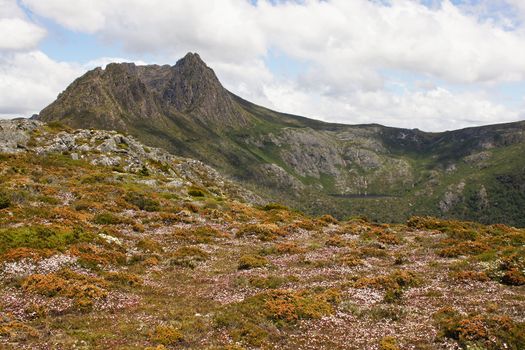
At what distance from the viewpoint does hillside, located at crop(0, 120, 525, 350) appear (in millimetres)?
15883

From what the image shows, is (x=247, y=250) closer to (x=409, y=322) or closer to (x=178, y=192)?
(x=409, y=322)

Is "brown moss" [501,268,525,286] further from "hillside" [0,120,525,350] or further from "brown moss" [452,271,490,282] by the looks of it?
"brown moss" [452,271,490,282]

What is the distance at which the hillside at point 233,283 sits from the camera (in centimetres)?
1588

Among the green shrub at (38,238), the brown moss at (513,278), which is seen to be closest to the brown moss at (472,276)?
the brown moss at (513,278)

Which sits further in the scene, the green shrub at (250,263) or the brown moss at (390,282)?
the green shrub at (250,263)

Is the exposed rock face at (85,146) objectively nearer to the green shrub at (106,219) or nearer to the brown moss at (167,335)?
the green shrub at (106,219)

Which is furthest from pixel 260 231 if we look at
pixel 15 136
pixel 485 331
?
pixel 15 136

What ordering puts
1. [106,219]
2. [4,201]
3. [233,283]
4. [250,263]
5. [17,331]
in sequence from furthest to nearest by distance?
[106,219] → [4,201] → [250,263] → [233,283] → [17,331]

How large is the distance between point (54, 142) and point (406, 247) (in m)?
74.5

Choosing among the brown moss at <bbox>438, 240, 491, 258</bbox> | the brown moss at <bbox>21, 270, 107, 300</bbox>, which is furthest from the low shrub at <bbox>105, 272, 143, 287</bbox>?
the brown moss at <bbox>438, 240, 491, 258</bbox>

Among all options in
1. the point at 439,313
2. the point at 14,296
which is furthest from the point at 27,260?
the point at 439,313

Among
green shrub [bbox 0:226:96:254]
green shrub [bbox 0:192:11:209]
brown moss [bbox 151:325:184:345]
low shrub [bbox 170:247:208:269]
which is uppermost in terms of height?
green shrub [bbox 0:192:11:209]

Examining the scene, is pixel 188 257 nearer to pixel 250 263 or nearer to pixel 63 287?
pixel 250 263

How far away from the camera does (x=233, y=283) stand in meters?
23.8
